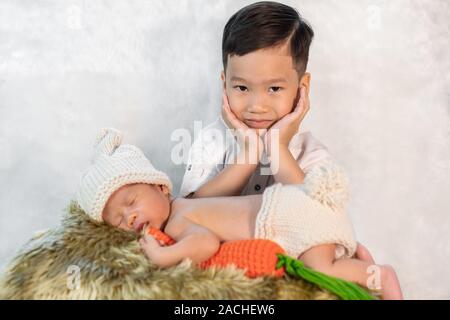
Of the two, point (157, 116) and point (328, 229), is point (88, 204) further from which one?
point (157, 116)

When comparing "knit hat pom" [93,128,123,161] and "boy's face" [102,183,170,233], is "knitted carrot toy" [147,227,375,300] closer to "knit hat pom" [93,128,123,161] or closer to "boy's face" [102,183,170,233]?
"boy's face" [102,183,170,233]

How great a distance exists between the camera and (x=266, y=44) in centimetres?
178

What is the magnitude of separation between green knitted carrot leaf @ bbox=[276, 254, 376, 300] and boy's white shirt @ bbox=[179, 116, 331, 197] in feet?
1.55

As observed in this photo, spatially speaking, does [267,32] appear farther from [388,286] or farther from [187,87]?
[388,286]

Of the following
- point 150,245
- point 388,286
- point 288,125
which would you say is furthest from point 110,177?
point 388,286

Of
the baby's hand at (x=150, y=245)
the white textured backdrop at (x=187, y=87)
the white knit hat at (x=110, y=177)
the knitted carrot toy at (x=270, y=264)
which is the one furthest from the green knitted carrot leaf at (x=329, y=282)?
the white textured backdrop at (x=187, y=87)

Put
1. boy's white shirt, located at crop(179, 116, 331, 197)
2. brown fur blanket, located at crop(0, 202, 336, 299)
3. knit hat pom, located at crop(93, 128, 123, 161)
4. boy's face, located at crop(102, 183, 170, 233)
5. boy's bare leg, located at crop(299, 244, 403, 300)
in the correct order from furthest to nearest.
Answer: boy's white shirt, located at crop(179, 116, 331, 197) → knit hat pom, located at crop(93, 128, 123, 161) → boy's face, located at crop(102, 183, 170, 233) → boy's bare leg, located at crop(299, 244, 403, 300) → brown fur blanket, located at crop(0, 202, 336, 299)

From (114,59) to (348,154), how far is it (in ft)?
2.76

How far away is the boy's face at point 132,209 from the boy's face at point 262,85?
0.42 m

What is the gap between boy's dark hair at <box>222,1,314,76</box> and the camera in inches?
70.4

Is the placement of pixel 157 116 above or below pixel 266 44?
below

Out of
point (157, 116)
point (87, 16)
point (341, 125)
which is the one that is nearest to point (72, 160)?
point (157, 116)

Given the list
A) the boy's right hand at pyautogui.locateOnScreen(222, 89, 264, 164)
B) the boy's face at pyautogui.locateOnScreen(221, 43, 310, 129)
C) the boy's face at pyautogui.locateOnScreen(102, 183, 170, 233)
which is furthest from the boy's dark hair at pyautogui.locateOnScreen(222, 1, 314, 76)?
the boy's face at pyautogui.locateOnScreen(102, 183, 170, 233)

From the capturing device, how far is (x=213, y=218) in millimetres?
1563
